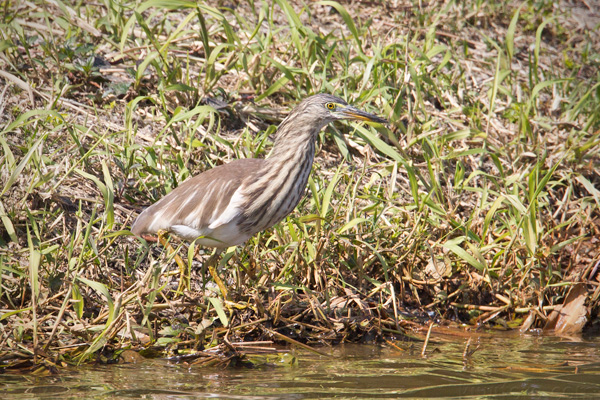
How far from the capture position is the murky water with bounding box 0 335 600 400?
325cm

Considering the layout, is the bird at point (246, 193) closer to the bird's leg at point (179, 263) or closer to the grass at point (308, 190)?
the bird's leg at point (179, 263)

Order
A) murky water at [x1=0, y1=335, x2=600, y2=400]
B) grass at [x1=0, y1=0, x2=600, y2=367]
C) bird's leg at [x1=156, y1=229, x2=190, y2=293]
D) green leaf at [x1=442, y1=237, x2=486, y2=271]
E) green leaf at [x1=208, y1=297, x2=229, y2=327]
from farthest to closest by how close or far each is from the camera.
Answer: green leaf at [x1=442, y1=237, x2=486, y2=271]
bird's leg at [x1=156, y1=229, x2=190, y2=293]
grass at [x1=0, y1=0, x2=600, y2=367]
green leaf at [x1=208, y1=297, x2=229, y2=327]
murky water at [x1=0, y1=335, x2=600, y2=400]

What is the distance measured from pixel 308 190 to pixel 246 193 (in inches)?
38.9

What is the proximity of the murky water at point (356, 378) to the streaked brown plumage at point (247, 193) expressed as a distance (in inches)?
31.2

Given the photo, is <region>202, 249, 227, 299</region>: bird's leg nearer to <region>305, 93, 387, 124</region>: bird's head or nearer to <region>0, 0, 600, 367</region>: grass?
<region>0, 0, 600, 367</region>: grass

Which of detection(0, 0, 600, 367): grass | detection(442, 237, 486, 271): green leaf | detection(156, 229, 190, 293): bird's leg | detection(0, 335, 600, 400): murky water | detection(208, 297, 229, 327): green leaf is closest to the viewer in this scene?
detection(0, 335, 600, 400): murky water

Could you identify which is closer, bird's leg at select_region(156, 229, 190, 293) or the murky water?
the murky water

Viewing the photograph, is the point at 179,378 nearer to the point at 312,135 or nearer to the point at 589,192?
Result: the point at 312,135

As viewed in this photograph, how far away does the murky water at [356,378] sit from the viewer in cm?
325

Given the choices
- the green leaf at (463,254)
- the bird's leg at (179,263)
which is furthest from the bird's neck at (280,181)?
the green leaf at (463,254)

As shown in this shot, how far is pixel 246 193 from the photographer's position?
419 centimetres

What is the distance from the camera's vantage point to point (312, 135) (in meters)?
4.61

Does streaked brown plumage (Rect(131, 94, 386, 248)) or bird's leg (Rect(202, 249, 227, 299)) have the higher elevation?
streaked brown plumage (Rect(131, 94, 386, 248))

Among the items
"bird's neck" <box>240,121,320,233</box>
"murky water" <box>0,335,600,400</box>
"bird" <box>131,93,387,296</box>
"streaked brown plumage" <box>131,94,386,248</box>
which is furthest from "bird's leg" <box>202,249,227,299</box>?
"murky water" <box>0,335,600,400</box>
